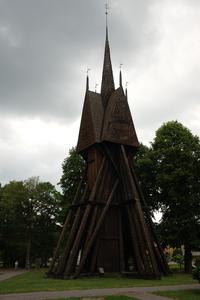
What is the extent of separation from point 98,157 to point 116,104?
4140mm

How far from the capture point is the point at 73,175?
125 feet

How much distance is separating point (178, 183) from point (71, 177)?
1141 cm

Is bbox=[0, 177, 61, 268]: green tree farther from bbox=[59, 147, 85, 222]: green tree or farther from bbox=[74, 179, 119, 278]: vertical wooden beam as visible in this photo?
bbox=[74, 179, 119, 278]: vertical wooden beam

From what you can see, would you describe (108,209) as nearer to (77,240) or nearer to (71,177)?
(77,240)

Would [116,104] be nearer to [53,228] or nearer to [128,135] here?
[128,135]

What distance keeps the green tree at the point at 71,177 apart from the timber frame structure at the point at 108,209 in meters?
9.06

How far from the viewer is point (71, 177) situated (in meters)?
38.2

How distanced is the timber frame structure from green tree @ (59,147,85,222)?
29.7 ft

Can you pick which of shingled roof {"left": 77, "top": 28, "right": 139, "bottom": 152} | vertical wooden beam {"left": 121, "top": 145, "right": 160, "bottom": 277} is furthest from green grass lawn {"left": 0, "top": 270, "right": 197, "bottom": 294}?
shingled roof {"left": 77, "top": 28, "right": 139, "bottom": 152}

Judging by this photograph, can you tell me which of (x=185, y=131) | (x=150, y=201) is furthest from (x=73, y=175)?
(x=185, y=131)

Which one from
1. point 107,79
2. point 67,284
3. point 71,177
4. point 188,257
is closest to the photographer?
point 67,284

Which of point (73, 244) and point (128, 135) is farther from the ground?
point (128, 135)

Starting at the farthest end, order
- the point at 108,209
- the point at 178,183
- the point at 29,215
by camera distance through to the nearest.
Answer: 1. the point at 29,215
2. the point at 178,183
3. the point at 108,209

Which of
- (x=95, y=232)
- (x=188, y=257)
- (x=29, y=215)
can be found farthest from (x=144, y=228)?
(x=29, y=215)
